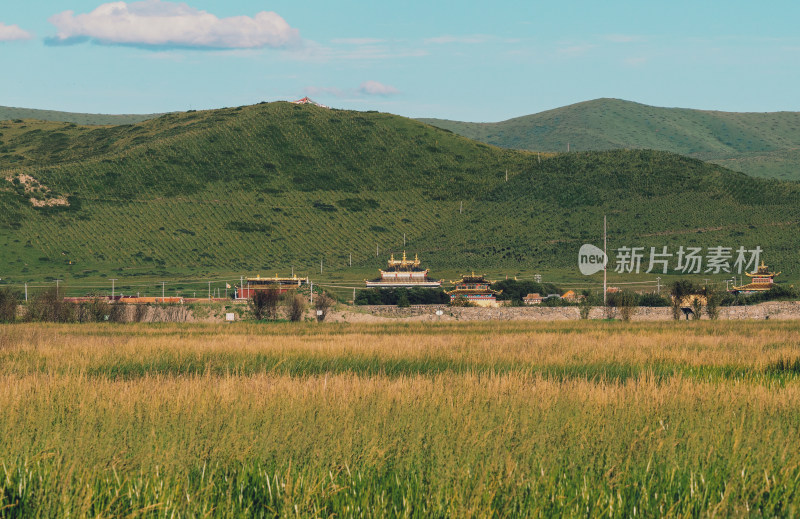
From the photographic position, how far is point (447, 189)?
19675 cm

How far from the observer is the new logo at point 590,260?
440 feet

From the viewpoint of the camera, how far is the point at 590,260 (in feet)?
450

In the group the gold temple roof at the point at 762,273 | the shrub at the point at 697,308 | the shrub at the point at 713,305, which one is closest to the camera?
the shrub at the point at 713,305

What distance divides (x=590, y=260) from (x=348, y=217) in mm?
57080

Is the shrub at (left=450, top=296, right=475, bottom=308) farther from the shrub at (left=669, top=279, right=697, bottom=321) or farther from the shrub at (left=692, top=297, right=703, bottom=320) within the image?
the shrub at (left=692, top=297, right=703, bottom=320)

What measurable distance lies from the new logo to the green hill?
1994mm

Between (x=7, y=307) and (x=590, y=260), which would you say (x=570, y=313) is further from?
(x=590, y=260)

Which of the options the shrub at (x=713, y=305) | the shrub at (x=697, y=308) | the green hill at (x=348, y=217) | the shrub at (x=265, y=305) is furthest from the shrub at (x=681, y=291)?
the green hill at (x=348, y=217)

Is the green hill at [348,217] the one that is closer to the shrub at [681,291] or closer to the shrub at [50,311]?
the shrub at [681,291]

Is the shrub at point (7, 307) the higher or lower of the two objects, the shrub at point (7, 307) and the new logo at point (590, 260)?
the lower

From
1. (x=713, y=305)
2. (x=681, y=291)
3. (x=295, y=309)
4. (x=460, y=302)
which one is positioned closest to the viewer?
(x=713, y=305)

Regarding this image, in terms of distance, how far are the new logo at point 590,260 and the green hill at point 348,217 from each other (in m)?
1.99

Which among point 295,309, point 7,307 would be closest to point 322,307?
point 295,309

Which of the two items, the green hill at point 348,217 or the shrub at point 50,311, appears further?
the green hill at point 348,217
